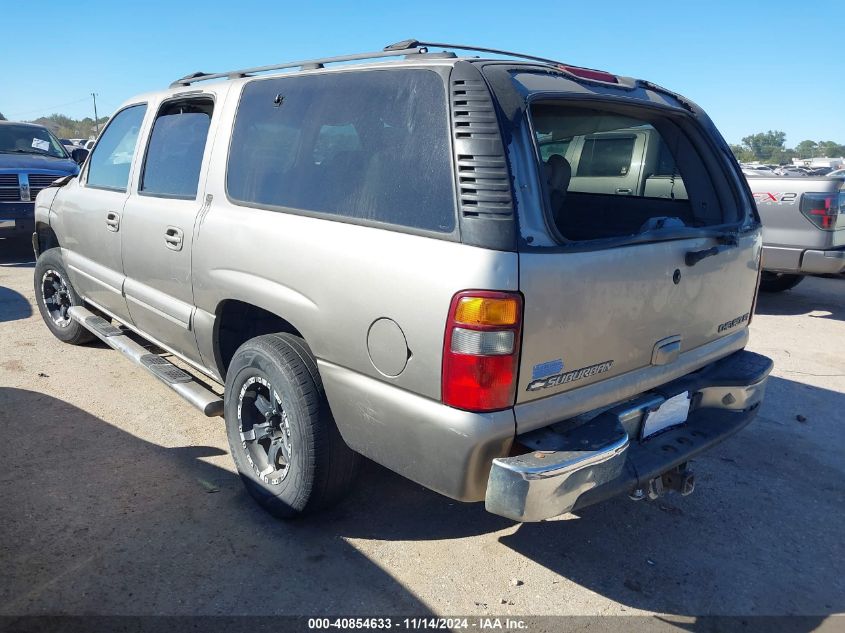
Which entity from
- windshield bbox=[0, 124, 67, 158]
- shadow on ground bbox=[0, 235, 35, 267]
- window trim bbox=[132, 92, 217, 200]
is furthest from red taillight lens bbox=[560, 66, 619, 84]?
windshield bbox=[0, 124, 67, 158]

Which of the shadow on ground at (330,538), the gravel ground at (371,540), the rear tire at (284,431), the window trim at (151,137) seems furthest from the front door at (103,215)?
the rear tire at (284,431)

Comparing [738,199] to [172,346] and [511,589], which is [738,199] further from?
[172,346]

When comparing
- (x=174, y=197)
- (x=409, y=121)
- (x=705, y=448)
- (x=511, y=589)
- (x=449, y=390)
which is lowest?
(x=511, y=589)

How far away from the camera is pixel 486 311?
6.86 feet

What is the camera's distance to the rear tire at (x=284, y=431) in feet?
8.87

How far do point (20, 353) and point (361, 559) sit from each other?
3.84 meters

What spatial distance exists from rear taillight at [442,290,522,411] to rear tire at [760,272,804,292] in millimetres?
7117

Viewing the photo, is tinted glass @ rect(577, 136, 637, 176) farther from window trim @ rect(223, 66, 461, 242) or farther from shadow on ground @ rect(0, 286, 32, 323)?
shadow on ground @ rect(0, 286, 32, 323)

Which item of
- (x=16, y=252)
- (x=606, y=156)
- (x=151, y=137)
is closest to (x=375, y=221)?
(x=151, y=137)

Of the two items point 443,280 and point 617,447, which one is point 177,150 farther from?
point 617,447

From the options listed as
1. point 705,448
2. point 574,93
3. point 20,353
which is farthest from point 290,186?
point 20,353

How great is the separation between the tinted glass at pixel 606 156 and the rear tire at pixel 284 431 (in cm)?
332

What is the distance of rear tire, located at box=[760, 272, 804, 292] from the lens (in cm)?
807

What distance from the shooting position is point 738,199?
327cm
